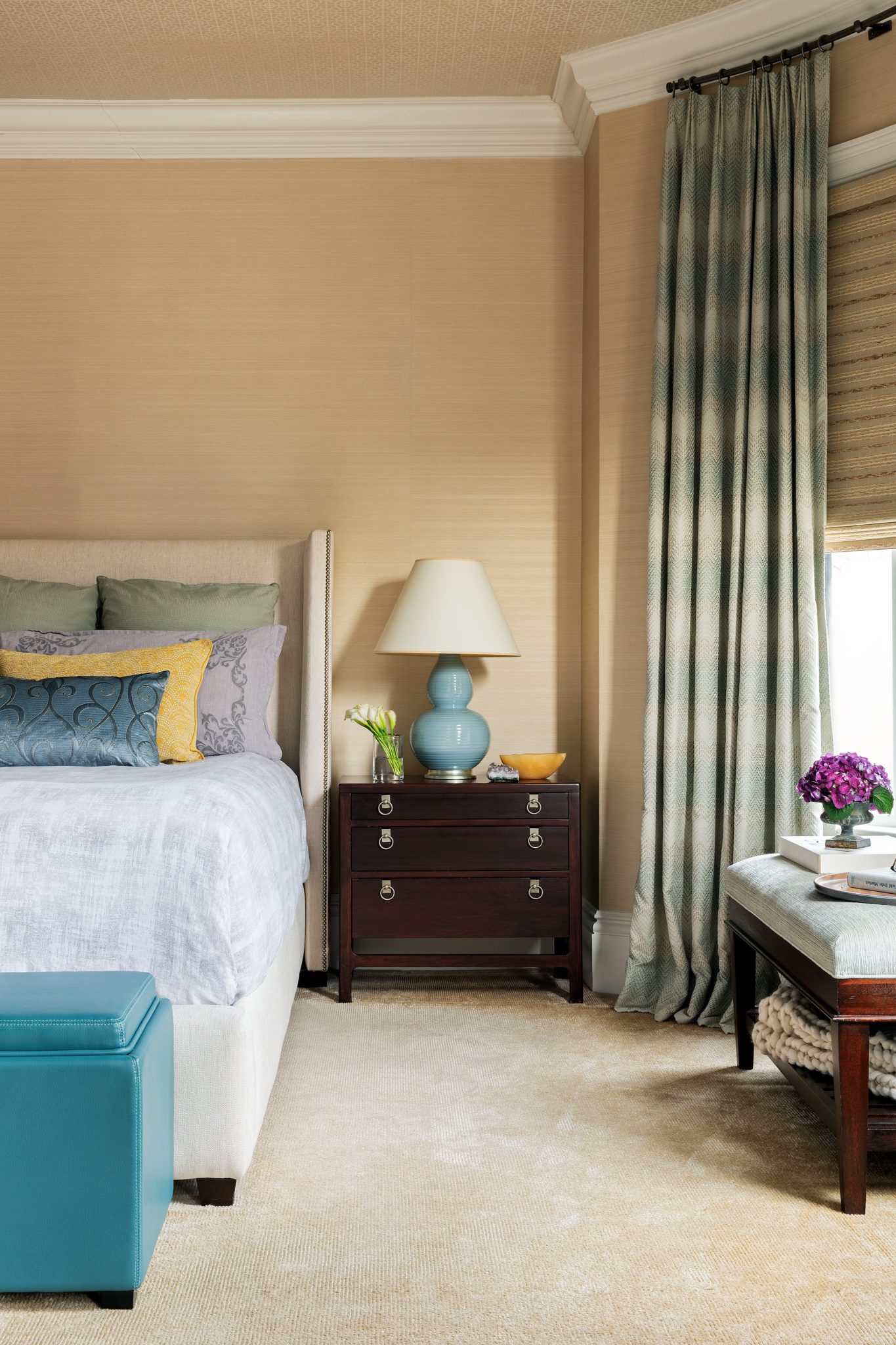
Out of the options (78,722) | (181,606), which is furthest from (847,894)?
(181,606)

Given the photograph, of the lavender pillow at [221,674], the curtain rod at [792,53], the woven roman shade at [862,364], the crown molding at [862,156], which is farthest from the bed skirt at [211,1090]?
the curtain rod at [792,53]

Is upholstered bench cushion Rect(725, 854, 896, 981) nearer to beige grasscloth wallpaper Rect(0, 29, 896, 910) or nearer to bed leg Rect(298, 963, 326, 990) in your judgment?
beige grasscloth wallpaper Rect(0, 29, 896, 910)

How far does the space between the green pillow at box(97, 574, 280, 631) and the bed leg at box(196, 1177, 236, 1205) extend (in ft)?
5.96

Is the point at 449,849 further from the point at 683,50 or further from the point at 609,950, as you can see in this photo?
the point at 683,50

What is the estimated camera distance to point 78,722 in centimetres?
269

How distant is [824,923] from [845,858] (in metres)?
0.39

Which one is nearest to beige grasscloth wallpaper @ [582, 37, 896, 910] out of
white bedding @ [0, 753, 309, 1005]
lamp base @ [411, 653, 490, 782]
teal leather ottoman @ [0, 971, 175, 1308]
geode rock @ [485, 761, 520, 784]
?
geode rock @ [485, 761, 520, 784]

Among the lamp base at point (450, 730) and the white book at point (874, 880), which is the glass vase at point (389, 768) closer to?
the lamp base at point (450, 730)

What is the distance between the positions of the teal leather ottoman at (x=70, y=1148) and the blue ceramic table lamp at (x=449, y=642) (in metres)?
1.85

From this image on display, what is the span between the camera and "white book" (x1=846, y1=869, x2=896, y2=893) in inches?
81.8

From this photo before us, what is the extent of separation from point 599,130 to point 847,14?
77cm

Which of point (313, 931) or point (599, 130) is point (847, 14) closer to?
point (599, 130)

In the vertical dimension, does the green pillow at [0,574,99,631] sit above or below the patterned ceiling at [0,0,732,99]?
below

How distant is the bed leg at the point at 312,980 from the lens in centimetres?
Answer: 339
